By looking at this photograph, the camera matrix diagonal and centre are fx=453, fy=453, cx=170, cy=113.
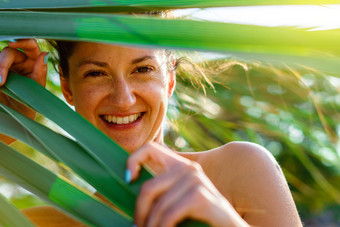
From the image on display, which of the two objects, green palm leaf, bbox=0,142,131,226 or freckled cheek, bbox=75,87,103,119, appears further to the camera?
freckled cheek, bbox=75,87,103,119

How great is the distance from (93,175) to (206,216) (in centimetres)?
→ 12

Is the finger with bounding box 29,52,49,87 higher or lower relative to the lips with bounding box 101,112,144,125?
higher

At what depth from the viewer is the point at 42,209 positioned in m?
1.19

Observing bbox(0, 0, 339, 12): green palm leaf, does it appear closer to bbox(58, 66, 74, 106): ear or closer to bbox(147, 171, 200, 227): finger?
bbox(147, 171, 200, 227): finger

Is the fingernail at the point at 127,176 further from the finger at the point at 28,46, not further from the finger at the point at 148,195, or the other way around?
the finger at the point at 28,46

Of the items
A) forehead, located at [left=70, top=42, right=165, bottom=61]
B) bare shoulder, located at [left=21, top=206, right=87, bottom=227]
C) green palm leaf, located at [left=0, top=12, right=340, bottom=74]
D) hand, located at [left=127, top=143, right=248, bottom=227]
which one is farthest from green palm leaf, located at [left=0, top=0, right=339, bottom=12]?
bare shoulder, located at [left=21, top=206, right=87, bottom=227]

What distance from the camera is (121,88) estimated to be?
997 mm

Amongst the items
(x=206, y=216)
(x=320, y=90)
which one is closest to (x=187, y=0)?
(x=206, y=216)

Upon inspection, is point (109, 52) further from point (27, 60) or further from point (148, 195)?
point (148, 195)

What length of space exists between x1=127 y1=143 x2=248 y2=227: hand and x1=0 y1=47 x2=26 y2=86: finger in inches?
12.9

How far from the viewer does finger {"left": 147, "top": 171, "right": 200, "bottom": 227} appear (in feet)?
1.34

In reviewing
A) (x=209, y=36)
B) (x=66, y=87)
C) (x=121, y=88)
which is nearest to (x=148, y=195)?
(x=209, y=36)

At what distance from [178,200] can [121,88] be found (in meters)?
0.62

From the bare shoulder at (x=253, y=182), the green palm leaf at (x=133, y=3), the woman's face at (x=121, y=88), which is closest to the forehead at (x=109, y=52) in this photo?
the woman's face at (x=121, y=88)
